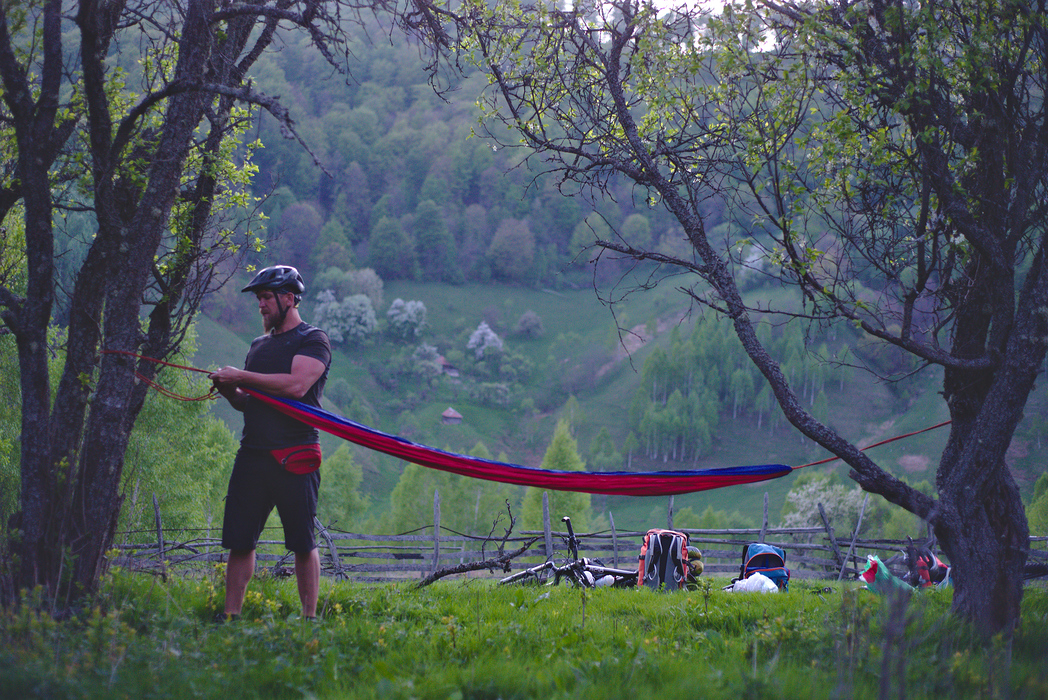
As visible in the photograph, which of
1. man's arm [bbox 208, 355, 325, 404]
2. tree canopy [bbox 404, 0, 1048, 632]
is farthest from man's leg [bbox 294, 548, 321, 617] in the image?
tree canopy [bbox 404, 0, 1048, 632]

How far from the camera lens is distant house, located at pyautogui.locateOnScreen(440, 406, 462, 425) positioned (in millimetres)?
74250

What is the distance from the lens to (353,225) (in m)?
104

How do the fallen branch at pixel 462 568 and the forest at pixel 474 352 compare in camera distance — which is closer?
the fallen branch at pixel 462 568

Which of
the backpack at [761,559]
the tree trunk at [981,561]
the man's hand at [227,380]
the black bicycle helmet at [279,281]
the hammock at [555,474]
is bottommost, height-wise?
the backpack at [761,559]

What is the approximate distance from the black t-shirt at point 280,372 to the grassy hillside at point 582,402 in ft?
126

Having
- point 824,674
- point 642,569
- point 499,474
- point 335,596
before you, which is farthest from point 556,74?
point 642,569

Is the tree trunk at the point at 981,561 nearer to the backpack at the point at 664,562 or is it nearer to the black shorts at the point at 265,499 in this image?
the black shorts at the point at 265,499

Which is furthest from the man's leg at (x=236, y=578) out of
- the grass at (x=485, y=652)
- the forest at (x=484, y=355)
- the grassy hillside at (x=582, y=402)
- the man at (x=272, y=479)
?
the grassy hillside at (x=582, y=402)

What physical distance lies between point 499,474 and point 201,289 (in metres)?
3.16

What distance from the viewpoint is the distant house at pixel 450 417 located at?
7425 cm

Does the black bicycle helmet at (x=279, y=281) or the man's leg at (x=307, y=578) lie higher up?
the black bicycle helmet at (x=279, y=281)

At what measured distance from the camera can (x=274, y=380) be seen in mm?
3174

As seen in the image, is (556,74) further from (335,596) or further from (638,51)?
(335,596)

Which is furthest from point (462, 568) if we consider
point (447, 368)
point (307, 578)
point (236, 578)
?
point (447, 368)
